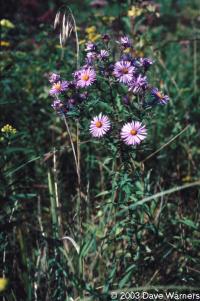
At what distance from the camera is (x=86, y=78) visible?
67.4 inches

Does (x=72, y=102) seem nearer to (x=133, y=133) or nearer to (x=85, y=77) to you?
(x=85, y=77)

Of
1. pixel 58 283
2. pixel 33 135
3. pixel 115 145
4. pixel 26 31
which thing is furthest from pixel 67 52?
pixel 58 283

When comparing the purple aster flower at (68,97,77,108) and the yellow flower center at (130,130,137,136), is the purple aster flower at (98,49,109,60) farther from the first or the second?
the yellow flower center at (130,130,137,136)

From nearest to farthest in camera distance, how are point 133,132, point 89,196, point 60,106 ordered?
1. point 133,132
2. point 60,106
3. point 89,196

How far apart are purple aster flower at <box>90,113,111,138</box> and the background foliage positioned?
10cm

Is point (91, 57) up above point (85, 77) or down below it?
above

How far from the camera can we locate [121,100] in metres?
1.89

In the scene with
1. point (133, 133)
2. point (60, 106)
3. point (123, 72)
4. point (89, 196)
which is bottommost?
point (89, 196)

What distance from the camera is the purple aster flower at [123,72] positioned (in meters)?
1.71

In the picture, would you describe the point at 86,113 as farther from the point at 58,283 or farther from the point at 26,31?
the point at 26,31

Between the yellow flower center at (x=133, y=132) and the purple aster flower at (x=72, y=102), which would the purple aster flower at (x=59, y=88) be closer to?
the purple aster flower at (x=72, y=102)

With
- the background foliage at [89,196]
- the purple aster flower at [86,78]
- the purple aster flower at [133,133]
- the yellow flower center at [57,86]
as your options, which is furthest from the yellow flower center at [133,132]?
the yellow flower center at [57,86]

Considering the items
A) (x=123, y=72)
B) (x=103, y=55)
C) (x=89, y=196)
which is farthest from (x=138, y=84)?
(x=89, y=196)

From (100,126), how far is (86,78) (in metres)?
0.20
